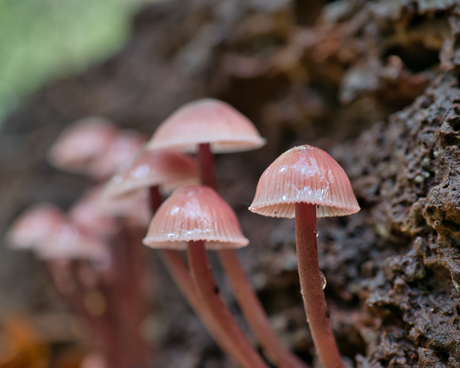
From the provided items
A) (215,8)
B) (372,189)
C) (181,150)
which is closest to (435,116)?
(372,189)

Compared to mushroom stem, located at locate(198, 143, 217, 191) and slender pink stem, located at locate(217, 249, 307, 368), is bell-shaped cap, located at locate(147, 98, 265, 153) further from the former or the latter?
slender pink stem, located at locate(217, 249, 307, 368)

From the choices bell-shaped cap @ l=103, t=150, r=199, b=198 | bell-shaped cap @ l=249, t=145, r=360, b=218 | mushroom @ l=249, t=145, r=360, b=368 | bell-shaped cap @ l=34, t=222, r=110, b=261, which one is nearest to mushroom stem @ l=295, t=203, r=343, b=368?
mushroom @ l=249, t=145, r=360, b=368

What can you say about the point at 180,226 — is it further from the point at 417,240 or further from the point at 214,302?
the point at 417,240

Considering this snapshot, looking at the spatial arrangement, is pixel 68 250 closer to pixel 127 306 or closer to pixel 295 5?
pixel 127 306

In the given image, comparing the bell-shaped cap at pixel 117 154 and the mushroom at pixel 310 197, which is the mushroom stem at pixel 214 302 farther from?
the bell-shaped cap at pixel 117 154

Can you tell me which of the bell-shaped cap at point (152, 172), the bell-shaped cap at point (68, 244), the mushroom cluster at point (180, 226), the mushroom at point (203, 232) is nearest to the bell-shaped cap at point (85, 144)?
the mushroom cluster at point (180, 226)
